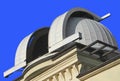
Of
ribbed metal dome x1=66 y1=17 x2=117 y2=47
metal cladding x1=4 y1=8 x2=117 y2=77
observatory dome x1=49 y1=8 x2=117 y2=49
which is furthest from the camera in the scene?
ribbed metal dome x1=66 y1=17 x2=117 y2=47

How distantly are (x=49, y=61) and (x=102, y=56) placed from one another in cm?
234

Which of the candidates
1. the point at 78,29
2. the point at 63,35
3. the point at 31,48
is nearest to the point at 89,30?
the point at 78,29

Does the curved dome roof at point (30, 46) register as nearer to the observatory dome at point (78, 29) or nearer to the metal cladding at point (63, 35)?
the metal cladding at point (63, 35)

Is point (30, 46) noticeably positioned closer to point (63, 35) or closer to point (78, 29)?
point (63, 35)

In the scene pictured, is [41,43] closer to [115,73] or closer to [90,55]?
[90,55]

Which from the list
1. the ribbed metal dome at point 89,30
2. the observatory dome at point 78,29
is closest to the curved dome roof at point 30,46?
the observatory dome at point 78,29

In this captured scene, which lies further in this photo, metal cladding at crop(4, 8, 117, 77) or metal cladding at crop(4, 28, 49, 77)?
metal cladding at crop(4, 28, 49, 77)

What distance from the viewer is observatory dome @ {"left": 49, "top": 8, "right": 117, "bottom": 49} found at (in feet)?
77.7

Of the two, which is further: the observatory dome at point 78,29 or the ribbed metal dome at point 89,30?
the ribbed metal dome at point 89,30

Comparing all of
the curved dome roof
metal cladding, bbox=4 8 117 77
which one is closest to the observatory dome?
metal cladding, bbox=4 8 117 77

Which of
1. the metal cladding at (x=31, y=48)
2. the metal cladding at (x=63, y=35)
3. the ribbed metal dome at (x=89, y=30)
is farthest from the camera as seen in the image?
the metal cladding at (x=31, y=48)

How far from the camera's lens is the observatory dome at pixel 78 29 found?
23.7 meters

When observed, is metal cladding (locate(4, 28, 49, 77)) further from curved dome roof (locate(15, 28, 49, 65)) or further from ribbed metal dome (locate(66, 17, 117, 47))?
ribbed metal dome (locate(66, 17, 117, 47))

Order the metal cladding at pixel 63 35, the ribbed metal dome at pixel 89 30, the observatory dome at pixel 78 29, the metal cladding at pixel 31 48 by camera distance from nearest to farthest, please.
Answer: the metal cladding at pixel 63 35 < the observatory dome at pixel 78 29 < the ribbed metal dome at pixel 89 30 < the metal cladding at pixel 31 48
